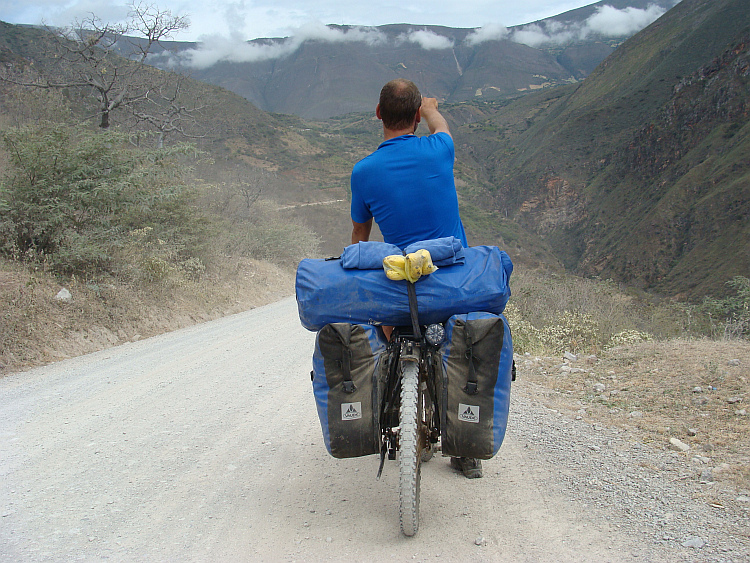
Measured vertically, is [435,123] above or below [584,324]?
above

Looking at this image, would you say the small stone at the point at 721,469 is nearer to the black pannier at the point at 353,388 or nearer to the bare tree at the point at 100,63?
the black pannier at the point at 353,388

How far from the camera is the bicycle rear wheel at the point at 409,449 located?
2.46 m

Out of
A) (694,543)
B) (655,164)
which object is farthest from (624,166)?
(694,543)

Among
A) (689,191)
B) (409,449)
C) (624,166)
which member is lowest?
(689,191)

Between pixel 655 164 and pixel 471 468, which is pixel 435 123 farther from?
pixel 655 164

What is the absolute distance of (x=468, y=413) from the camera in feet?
8.44

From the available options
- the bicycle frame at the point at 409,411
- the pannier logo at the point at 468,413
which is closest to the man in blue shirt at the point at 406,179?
the bicycle frame at the point at 409,411

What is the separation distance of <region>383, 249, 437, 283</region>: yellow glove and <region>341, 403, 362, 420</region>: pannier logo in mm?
618

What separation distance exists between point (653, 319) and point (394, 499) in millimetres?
9026

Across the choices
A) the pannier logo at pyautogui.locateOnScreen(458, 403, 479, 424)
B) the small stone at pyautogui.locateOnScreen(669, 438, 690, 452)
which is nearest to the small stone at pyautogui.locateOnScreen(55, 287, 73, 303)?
the pannier logo at pyautogui.locateOnScreen(458, 403, 479, 424)

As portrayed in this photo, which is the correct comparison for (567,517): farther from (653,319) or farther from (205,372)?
(653,319)

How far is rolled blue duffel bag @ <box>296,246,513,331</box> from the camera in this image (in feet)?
8.50

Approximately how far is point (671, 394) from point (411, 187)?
123 inches

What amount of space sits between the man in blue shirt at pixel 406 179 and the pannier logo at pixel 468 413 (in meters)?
0.55
